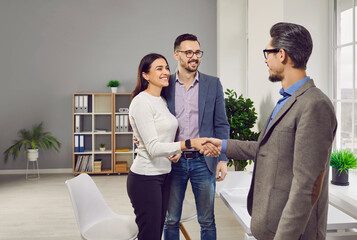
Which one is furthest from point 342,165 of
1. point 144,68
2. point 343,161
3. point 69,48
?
point 69,48

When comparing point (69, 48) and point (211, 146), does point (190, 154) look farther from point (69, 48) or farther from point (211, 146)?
point (69, 48)

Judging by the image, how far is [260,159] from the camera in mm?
1356

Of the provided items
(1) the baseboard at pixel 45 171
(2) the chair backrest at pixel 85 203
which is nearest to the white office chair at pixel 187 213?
(2) the chair backrest at pixel 85 203

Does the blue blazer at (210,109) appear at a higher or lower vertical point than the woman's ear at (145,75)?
lower

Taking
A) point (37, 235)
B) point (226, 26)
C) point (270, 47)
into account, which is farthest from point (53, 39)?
point (270, 47)

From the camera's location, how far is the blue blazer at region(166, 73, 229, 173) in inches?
86.0

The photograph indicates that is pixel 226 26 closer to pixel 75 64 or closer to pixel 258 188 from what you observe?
pixel 75 64

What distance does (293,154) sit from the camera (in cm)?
123

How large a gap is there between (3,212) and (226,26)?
466cm

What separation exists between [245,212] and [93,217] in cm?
102

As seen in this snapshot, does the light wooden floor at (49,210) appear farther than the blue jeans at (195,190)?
Yes

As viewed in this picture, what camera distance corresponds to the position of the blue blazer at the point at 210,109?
7.17ft

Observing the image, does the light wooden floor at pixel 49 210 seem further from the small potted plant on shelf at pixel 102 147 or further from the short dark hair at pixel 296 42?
the short dark hair at pixel 296 42

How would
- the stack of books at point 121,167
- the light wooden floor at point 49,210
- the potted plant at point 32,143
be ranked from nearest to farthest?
1. the light wooden floor at point 49,210
2. the potted plant at point 32,143
3. the stack of books at point 121,167
